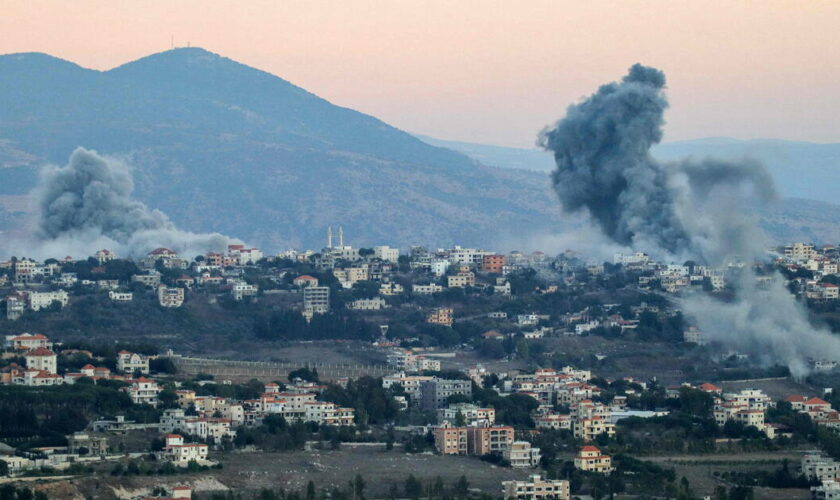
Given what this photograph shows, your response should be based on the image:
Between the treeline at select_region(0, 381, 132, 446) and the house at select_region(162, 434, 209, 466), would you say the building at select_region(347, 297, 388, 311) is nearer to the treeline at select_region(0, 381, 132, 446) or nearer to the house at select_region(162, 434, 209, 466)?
the treeline at select_region(0, 381, 132, 446)

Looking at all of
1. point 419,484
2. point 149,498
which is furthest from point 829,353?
point 149,498

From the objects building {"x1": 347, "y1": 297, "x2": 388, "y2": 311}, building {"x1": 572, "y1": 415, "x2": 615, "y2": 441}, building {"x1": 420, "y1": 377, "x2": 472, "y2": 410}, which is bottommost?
building {"x1": 572, "y1": 415, "x2": 615, "y2": 441}

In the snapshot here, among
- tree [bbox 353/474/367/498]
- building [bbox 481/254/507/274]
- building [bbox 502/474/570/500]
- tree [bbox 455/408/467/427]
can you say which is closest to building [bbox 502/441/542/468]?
tree [bbox 455/408/467/427]

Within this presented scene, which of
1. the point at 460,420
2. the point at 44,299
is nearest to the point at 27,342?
the point at 44,299

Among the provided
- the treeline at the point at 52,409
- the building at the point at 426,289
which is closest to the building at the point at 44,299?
the building at the point at 426,289

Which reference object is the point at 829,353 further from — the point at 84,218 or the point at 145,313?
the point at 84,218

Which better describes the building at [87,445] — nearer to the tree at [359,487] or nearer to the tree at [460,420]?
the tree at [359,487]
